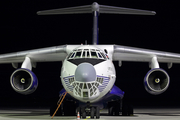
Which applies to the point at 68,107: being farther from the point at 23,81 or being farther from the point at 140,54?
the point at 140,54

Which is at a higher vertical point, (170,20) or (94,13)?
(170,20)

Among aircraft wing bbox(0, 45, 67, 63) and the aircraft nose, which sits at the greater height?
aircraft wing bbox(0, 45, 67, 63)

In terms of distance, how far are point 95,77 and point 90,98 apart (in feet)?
1.87

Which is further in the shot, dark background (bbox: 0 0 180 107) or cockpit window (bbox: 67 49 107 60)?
dark background (bbox: 0 0 180 107)

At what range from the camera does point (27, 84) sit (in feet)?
35.6

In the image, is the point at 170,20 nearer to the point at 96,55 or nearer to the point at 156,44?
the point at 156,44

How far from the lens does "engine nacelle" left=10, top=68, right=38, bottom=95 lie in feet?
34.8

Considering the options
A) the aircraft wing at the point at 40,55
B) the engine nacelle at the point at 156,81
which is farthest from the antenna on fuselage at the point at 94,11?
the engine nacelle at the point at 156,81

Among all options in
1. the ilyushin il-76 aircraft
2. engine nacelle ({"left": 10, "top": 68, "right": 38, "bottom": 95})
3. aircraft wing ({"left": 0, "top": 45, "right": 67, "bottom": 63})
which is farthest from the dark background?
engine nacelle ({"left": 10, "top": 68, "right": 38, "bottom": 95})

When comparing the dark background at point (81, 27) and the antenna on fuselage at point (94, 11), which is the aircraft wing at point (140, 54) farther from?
the dark background at point (81, 27)

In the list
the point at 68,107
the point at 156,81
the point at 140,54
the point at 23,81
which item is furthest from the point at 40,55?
the point at 156,81

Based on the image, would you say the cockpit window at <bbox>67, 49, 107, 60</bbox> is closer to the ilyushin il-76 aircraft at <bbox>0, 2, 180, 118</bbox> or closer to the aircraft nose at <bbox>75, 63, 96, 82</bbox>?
the ilyushin il-76 aircraft at <bbox>0, 2, 180, 118</bbox>

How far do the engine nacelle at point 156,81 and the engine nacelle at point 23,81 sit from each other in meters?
3.68

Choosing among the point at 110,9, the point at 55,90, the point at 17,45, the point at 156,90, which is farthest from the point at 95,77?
the point at 55,90
